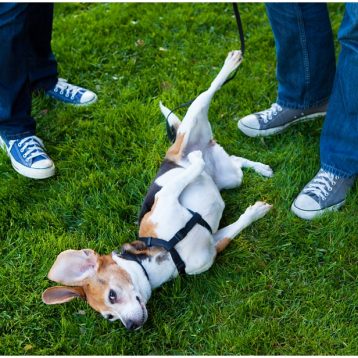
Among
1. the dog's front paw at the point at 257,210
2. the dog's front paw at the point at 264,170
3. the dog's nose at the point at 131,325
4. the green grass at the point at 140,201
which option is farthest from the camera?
Answer: the dog's front paw at the point at 264,170

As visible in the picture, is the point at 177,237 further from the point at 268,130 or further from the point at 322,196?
the point at 268,130

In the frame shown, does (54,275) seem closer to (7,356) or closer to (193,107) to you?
(7,356)

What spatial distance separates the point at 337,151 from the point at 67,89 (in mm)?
2224

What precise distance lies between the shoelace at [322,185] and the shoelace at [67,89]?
6.72 feet

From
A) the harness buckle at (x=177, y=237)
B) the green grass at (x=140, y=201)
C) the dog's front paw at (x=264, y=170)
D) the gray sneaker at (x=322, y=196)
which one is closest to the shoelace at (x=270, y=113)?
the green grass at (x=140, y=201)

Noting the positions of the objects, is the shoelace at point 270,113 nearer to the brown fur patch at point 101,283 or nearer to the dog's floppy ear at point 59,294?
the brown fur patch at point 101,283

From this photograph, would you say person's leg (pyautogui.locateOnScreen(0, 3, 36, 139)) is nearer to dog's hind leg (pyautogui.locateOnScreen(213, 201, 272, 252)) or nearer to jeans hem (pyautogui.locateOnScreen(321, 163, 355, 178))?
dog's hind leg (pyautogui.locateOnScreen(213, 201, 272, 252))

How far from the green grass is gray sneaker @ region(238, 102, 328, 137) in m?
0.08

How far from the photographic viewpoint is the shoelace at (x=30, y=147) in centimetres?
399

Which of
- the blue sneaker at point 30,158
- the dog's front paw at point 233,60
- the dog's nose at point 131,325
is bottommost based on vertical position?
the blue sneaker at point 30,158

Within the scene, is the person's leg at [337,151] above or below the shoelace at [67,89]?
above

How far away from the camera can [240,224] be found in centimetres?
340

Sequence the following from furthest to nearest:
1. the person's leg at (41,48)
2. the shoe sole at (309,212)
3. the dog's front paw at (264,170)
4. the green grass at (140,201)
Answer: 1. the person's leg at (41,48)
2. the dog's front paw at (264,170)
3. the shoe sole at (309,212)
4. the green grass at (140,201)

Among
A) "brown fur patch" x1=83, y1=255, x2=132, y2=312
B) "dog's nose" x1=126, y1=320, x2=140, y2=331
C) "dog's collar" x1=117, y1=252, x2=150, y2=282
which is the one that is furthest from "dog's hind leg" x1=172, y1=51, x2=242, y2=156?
"dog's nose" x1=126, y1=320, x2=140, y2=331
